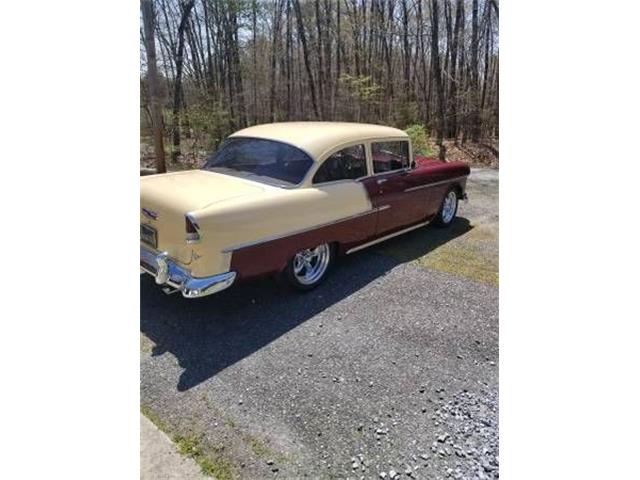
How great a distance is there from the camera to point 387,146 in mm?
4074

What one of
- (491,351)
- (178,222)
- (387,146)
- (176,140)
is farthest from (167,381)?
(176,140)

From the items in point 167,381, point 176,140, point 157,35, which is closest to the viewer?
point 167,381

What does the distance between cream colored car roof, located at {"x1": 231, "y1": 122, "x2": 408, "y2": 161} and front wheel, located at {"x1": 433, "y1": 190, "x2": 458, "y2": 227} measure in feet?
4.15

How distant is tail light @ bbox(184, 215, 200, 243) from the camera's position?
8.15 feet

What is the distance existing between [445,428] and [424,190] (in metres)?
2.93

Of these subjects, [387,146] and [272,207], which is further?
[387,146]

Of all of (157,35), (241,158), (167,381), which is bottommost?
(167,381)

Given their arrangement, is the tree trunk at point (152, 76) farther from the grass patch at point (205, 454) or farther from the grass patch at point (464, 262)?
the grass patch at point (205, 454)

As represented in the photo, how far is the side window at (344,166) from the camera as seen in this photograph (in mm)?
3354

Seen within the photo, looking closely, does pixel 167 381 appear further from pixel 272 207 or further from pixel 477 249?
pixel 477 249

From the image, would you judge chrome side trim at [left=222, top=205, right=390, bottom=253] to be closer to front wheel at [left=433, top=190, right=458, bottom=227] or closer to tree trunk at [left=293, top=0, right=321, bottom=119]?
front wheel at [left=433, top=190, right=458, bottom=227]

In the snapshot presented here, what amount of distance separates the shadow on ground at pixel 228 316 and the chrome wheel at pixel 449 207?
1.56m

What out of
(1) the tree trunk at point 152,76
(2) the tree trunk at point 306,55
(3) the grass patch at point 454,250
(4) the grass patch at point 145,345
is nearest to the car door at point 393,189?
(3) the grass patch at point 454,250

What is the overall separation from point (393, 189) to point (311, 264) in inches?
47.1
